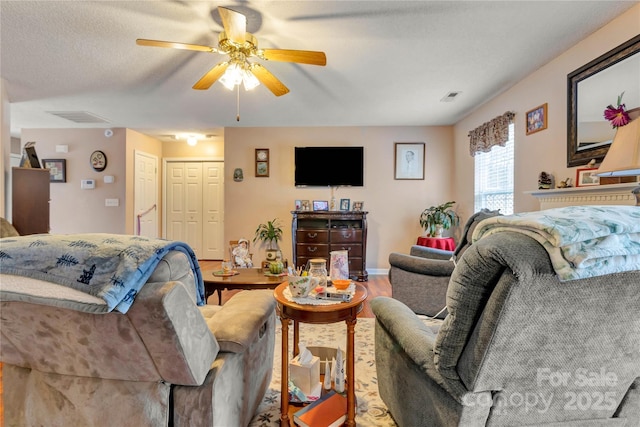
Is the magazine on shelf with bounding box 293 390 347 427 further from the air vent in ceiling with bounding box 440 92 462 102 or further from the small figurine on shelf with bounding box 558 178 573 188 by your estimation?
the air vent in ceiling with bounding box 440 92 462 102

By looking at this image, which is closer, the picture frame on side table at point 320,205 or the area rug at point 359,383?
the area rug at point 359,383

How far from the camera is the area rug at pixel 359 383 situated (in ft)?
5.11

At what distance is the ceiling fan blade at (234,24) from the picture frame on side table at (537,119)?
272cm

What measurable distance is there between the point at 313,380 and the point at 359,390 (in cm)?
42

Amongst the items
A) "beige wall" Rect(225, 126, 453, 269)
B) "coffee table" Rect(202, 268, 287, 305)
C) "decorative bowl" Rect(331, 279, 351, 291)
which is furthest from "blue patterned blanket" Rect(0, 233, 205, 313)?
"beige wall" Rect(225, 126, 453, 269)

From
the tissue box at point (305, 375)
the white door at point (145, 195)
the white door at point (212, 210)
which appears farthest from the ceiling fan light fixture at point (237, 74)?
the white door at point (212, 210)

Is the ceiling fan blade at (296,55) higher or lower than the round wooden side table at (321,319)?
higher

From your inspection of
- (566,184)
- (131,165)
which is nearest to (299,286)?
(566,184)

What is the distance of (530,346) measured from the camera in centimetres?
82

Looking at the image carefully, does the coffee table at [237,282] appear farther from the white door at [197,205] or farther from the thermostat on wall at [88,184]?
the thermostat on wall at [88,184]

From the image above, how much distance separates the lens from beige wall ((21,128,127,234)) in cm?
517

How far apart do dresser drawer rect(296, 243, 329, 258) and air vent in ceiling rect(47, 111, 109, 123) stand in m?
3.50

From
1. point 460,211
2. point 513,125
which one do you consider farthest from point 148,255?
point 460,211

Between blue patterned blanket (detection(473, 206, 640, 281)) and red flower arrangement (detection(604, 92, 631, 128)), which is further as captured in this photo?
red flower arrangement (detection(604, 92, 631, 128))
